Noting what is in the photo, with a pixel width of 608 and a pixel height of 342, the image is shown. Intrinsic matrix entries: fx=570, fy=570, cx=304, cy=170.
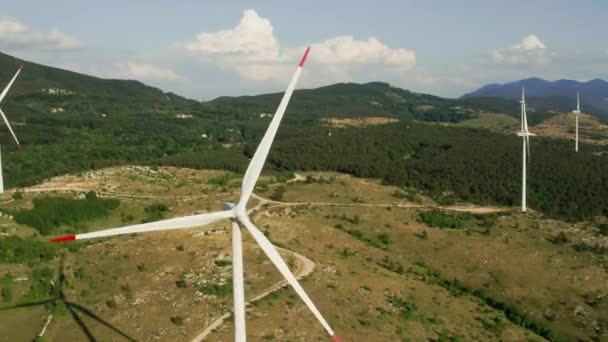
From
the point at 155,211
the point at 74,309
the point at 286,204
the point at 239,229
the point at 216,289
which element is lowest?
the point at 286,204

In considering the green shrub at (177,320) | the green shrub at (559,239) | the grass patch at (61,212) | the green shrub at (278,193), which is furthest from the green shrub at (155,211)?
the green shrub at (559,239)

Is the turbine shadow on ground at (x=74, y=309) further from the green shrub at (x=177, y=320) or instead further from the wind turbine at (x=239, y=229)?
the wind turbine at (x=239, y=229)

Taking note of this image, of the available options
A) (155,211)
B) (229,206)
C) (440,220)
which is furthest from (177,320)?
(440,220)

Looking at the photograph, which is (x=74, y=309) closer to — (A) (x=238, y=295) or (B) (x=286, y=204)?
(A) (x=238, y=295)

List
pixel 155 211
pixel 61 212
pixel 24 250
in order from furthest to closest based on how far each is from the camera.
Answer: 1. pixel 155 211
2. pixel 61 212
3. pixel 24 250

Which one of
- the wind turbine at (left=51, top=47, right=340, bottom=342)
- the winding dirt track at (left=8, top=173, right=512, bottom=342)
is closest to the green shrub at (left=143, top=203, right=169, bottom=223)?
the winding dirt track at (left=8, top=173, right=512, bottom=342)

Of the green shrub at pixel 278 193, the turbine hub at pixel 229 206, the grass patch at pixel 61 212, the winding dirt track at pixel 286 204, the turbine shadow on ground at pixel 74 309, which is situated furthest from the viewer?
the green shrub at pixel 278 193

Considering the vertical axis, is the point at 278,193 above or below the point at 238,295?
below

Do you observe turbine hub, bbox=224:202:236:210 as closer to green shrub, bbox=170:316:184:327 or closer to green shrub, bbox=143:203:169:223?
green shrub, bbox=170:316:184:327

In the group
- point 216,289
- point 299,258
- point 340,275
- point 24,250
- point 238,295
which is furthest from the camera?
point 24,250

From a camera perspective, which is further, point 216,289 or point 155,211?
point 155,211
